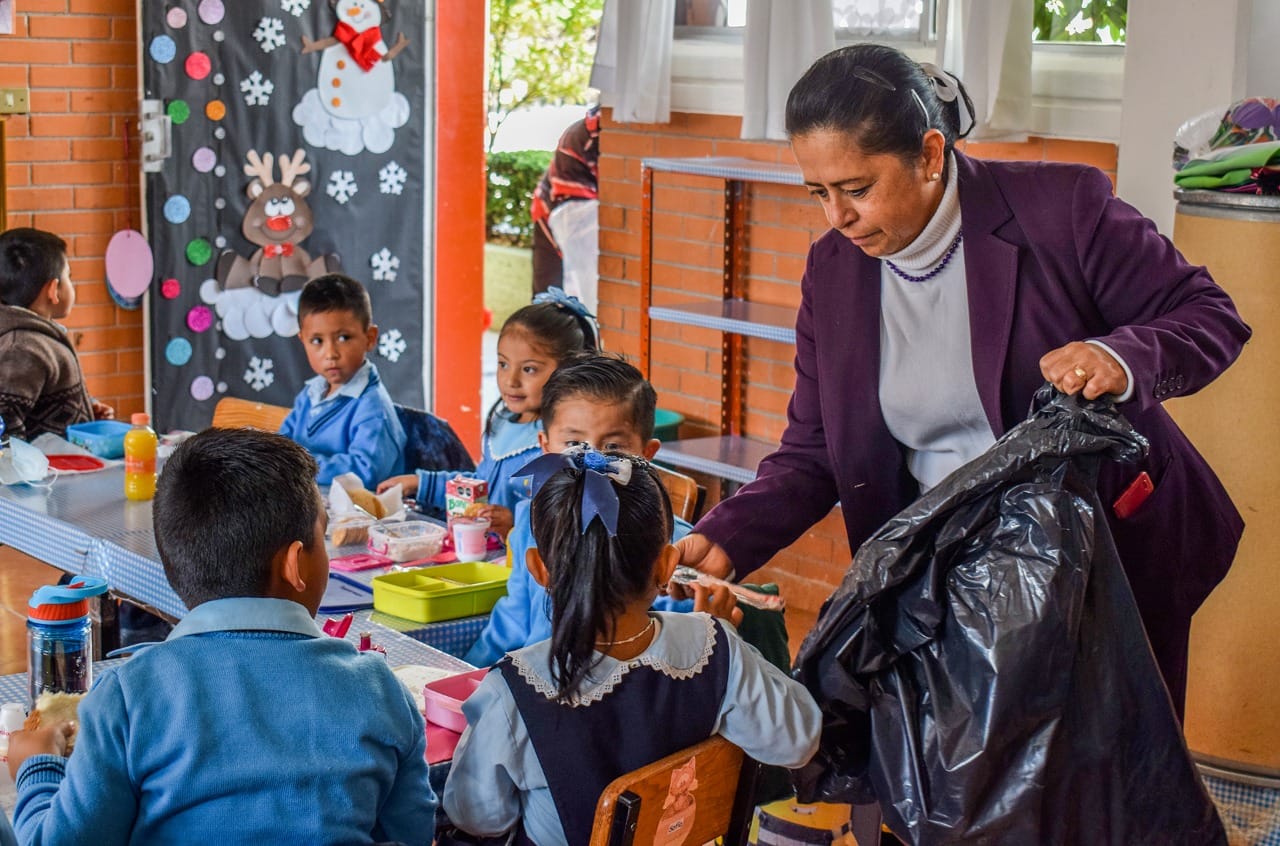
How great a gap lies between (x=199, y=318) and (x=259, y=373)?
1.08 feet

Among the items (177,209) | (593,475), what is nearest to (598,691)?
(593,475)

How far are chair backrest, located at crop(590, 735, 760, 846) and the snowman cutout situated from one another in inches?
185

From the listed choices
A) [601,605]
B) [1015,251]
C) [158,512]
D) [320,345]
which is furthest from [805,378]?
[320,345]

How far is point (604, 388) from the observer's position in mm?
2934

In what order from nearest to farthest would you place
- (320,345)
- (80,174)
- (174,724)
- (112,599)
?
(174,724)
(112,599)
(320,345)
(80,174)

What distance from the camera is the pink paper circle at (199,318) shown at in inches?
237

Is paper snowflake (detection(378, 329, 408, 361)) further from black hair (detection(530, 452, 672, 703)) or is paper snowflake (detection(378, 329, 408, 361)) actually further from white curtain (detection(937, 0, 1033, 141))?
black hair (detection(530, 452, 672, 703))

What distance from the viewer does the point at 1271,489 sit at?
3473 mm

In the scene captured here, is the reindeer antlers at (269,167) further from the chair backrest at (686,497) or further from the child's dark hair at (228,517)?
Answer: the child's dark hair at (228,517)

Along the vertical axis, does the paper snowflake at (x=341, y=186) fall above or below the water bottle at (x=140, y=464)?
above

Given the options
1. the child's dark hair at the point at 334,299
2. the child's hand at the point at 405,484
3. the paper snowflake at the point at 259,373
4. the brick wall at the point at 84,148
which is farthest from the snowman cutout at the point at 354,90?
the child's hand at the point at 405,484

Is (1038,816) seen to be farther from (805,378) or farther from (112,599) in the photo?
(112,599)

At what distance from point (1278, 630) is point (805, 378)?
1632 millimetres

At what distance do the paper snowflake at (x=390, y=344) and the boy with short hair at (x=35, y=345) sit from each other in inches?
81.5
